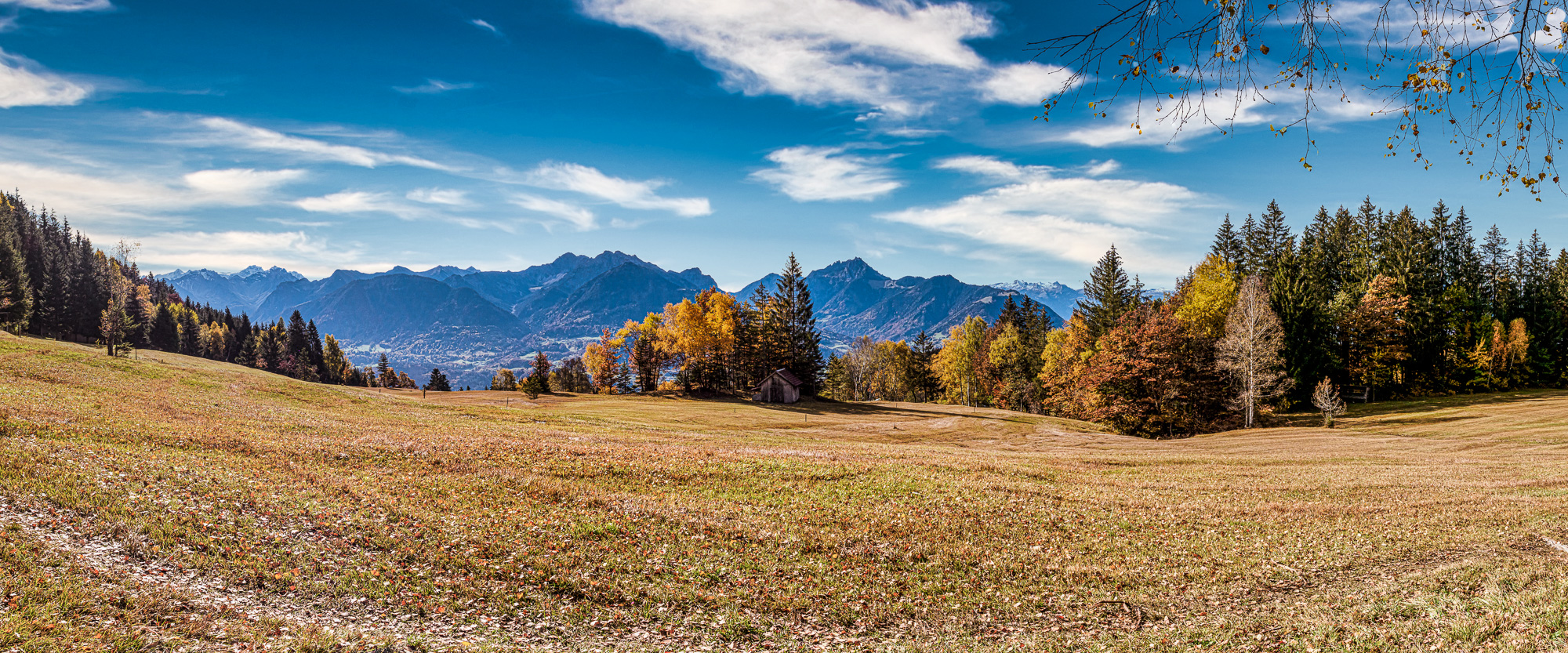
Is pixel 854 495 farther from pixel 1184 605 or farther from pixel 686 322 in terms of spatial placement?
pixel 686 322

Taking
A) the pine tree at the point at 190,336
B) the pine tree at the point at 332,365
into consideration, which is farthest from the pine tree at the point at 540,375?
the pine tree at the point at 190,336

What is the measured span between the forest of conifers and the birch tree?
6.6 inches

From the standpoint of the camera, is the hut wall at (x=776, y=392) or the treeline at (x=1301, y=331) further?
the hut wall at (x=776, y=392)

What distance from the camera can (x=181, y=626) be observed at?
8539 mm

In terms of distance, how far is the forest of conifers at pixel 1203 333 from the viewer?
2083 inches

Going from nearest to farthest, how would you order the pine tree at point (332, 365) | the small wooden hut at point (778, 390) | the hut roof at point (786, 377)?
the small wooden hut at point (778, 390) → the hut roof at point (786, 377) → the pine tree at point (332, 365)

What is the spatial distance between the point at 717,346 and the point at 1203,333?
2139 inches

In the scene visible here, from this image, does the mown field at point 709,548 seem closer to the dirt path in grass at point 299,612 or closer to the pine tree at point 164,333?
the dirt path in grass at point 299,612

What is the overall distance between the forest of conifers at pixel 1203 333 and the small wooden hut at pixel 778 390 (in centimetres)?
470

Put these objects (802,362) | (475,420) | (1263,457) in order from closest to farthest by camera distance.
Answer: (1263,457)
(475,420)
(802,362)

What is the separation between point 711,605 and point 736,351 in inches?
2860

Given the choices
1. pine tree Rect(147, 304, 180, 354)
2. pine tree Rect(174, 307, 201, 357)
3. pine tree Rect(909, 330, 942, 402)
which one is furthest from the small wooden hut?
pine tree Rect(174, 307, 201, 357)

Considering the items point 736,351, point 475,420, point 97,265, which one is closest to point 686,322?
point 736,351

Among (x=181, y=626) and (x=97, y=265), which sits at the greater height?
(x=97, y=265)
